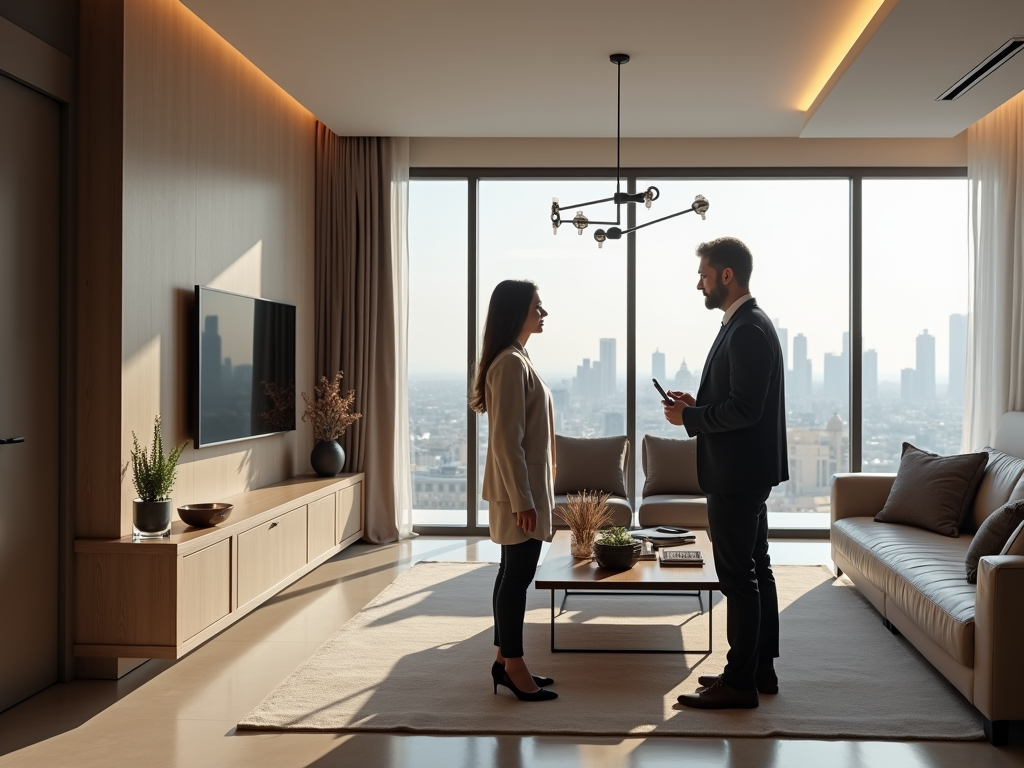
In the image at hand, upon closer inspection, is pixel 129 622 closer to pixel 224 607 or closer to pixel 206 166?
pixel 224 607

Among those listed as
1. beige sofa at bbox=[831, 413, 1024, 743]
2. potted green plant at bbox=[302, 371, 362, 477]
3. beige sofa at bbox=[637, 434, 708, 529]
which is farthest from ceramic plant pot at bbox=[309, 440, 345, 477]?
beige sofa at bbox=[831, 413, 1024, 743]

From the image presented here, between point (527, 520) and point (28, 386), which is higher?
point (28, 386)

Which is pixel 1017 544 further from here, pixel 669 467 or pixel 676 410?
pixel 669 467

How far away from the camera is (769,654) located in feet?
10.8

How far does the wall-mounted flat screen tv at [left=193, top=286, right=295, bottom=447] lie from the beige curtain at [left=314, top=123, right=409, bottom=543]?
2.35 feet

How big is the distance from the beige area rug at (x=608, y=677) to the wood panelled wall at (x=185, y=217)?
111cm

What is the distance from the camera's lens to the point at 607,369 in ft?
22.0

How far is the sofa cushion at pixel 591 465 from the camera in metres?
5.94

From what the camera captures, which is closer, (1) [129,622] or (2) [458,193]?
(1) [129,622]

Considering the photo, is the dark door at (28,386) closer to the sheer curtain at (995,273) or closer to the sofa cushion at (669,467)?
the sofa cushion at (669,467)

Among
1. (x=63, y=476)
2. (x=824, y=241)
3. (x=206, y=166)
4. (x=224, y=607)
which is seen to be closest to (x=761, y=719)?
(x=224, y=607)

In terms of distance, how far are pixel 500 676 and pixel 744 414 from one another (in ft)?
4.21

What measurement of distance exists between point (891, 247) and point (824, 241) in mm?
479

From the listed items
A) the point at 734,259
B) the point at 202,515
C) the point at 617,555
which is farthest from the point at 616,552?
the point at 202,515
